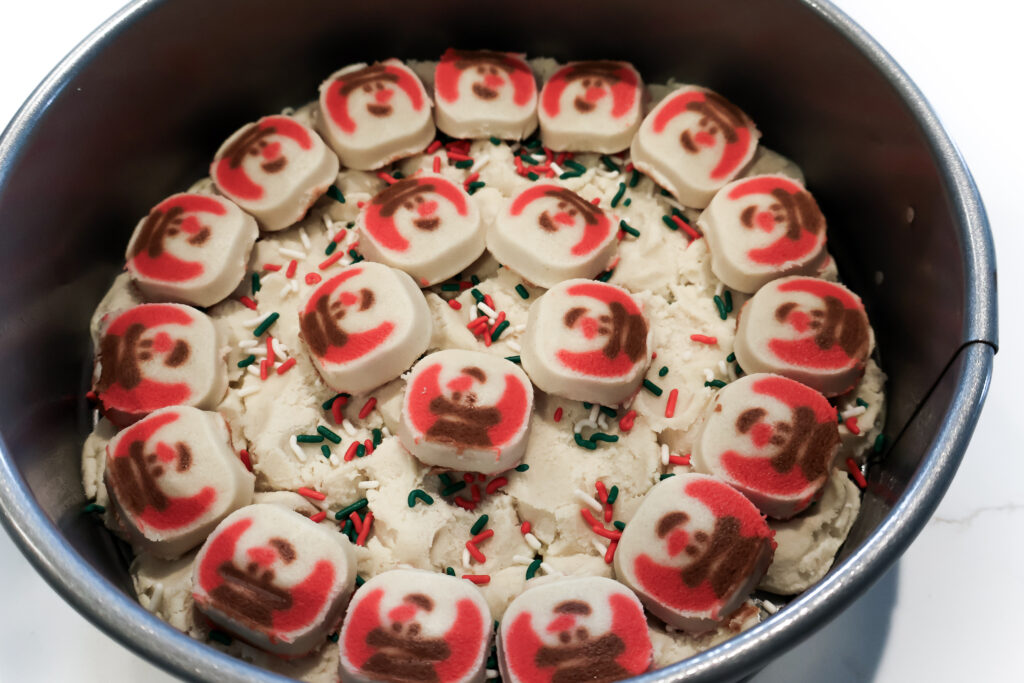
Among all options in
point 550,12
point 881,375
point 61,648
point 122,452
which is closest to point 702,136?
point 550,12

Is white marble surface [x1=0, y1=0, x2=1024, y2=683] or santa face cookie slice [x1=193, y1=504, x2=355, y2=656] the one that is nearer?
santa face cookie slice [x1=193, y1=504, x2=355, y2=656]

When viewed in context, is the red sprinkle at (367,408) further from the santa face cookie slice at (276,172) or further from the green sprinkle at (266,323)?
the santa face cookie slice at (276,172)

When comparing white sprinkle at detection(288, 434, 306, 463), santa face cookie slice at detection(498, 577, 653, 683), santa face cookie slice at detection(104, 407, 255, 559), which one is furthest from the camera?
white sprinkle at detection(288, 434, 306, 463)

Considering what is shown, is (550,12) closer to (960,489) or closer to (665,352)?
(665,352)

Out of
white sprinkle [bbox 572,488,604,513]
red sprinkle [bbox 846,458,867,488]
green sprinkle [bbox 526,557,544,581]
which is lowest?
green sprinkle [bbox 526,557,544,581]

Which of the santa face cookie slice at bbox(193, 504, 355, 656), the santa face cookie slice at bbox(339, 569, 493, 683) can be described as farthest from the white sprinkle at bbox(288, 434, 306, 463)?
the santa face cookie slice at bbox(339, 569, 493, 683)

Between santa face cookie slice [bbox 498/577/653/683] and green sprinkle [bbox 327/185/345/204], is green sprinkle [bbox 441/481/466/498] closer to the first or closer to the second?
santa face cookie slice [bbox 498/577/653/683]
